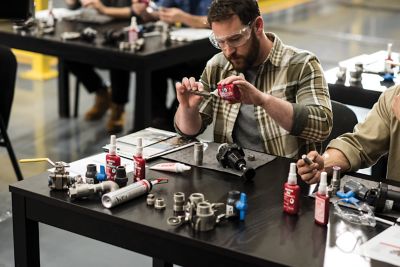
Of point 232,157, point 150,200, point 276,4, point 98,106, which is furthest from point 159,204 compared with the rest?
point 276,4

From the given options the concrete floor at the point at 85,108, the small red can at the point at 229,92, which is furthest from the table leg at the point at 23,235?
the concrete floor at the point at 85,108

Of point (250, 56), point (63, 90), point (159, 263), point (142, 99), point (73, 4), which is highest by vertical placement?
point (250, 56)

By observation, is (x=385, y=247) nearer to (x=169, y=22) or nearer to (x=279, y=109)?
(x=279, y=109)

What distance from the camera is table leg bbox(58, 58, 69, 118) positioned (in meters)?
5.79

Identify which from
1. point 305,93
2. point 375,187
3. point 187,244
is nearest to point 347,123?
point 305,93

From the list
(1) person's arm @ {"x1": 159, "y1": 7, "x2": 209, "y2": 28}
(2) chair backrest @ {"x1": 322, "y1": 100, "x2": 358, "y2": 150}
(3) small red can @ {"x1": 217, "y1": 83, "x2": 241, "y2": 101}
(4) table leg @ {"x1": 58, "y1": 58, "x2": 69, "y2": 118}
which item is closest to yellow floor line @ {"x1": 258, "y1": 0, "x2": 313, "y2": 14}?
(4) table leg @ {"x1": 58, "y1": 58, "x2": 69, "y2": 118}

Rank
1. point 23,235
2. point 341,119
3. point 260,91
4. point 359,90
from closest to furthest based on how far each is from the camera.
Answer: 1. point 23,235
2. point 260,91
3. point 341,119
4. point 359,90

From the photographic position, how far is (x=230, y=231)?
2148 millimetres

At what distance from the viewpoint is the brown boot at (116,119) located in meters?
5.59

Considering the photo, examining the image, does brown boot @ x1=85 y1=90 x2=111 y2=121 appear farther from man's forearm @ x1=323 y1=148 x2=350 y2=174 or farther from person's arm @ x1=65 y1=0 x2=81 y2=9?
man's forearm @ x1=323 y1=148 x2=350 y2=174

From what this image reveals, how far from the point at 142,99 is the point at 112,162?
2037mm

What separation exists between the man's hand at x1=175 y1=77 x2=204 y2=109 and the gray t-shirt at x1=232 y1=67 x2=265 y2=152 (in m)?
0.20

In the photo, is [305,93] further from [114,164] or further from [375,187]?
[114,164]

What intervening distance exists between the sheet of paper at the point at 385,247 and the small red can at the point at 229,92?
75cm
